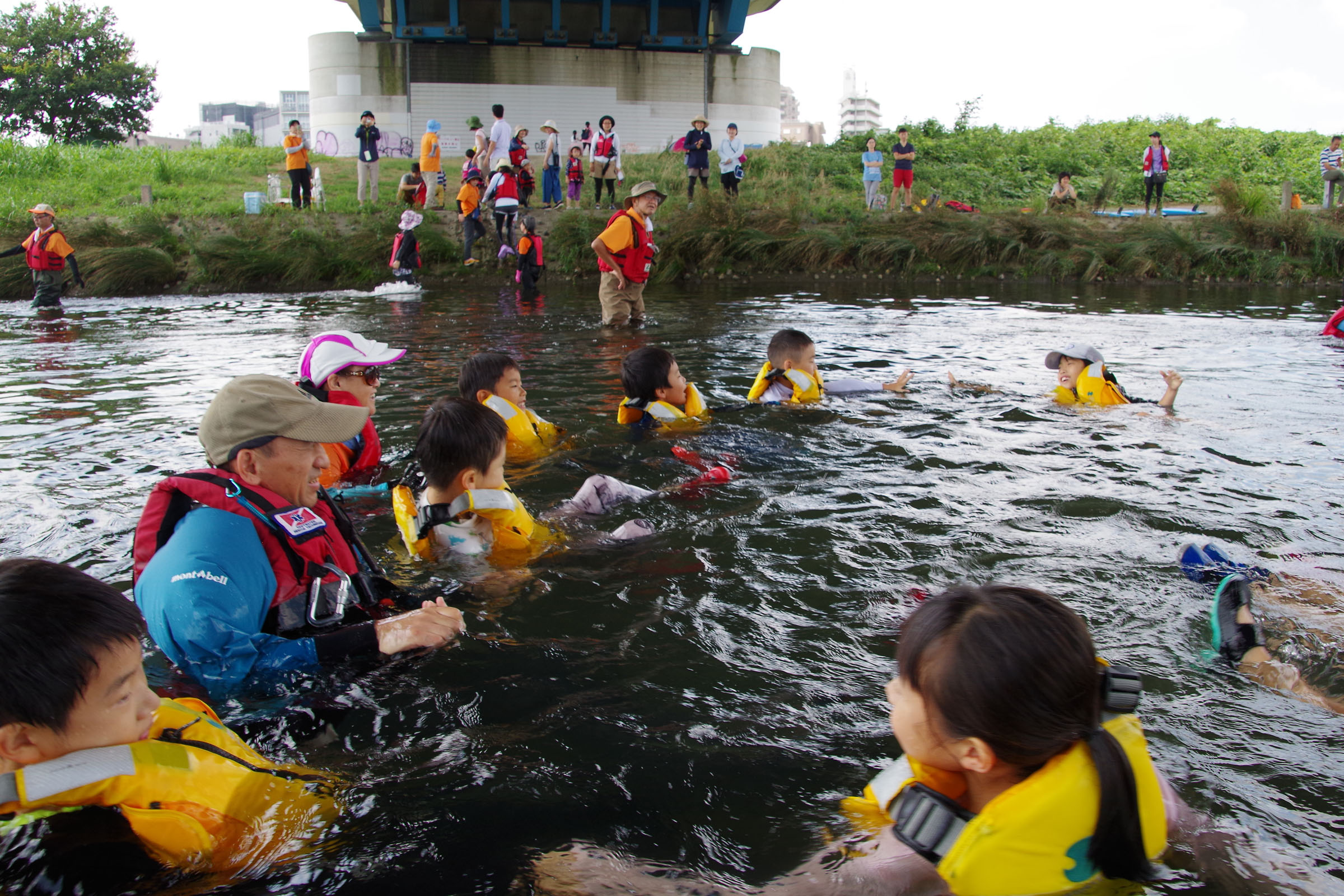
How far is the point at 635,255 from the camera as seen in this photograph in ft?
37.7

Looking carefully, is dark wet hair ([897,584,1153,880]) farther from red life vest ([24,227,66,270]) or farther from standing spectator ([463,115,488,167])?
standing spectator ([463,115,488,167])

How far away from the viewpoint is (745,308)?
1449cm

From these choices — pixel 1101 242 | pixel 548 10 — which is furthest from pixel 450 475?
pixel 548 10

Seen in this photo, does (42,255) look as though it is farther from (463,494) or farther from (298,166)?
(463,494)

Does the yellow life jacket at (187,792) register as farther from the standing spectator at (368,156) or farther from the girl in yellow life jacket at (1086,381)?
the standing spectator at (368,156)

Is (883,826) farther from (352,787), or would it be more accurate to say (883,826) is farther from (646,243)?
(646,243)

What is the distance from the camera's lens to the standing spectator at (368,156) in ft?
65.8

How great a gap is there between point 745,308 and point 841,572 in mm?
10689

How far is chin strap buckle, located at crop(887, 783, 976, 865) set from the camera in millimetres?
1929

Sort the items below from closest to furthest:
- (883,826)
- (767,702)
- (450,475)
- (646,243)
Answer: (883,826) < (767,702) < (450,475) < (646,243)

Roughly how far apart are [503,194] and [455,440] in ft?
46.3

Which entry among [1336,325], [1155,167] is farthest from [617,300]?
[1155,167]

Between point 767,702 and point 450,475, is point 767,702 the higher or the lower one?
the lower one

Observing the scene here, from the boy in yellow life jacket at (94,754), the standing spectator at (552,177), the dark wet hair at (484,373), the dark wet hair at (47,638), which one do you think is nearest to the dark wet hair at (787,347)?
the dark wet hair at (484,373)
